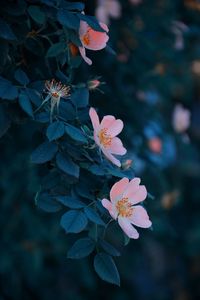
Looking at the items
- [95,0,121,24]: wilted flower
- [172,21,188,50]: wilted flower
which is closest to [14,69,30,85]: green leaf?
[95,0,121,24]: wilted flower

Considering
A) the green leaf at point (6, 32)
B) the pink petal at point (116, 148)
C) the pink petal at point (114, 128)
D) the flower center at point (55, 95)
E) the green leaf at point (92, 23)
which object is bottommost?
the pink petal at point (116, 148)

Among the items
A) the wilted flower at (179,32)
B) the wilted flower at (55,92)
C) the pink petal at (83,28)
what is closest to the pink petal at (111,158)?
the wilted flower at (55,92)

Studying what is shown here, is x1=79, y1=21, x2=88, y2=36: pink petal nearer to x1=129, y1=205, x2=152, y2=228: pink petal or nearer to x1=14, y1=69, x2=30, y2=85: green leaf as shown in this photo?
x1=14, y1=69, x2=30, y2=85: green leaf

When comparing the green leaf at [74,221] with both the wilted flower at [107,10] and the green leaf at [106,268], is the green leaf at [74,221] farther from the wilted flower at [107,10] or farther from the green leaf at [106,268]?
the wilted flower at [107,10]

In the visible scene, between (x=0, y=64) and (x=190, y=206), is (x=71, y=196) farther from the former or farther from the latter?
(x=190, y=206)

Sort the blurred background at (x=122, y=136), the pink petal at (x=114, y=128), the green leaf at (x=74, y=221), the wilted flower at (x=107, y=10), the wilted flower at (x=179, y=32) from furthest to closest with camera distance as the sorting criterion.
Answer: the wilted flower at (x=179, y=32) < the wilted flower at (x=107, y=10) < the blurred background at (x=122, y=136) < the pink petal at (x=114, y=128) < the green leaf at (x=74, y=221)

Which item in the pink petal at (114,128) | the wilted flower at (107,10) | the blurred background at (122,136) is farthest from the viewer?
the wilted flower at (107,10)
